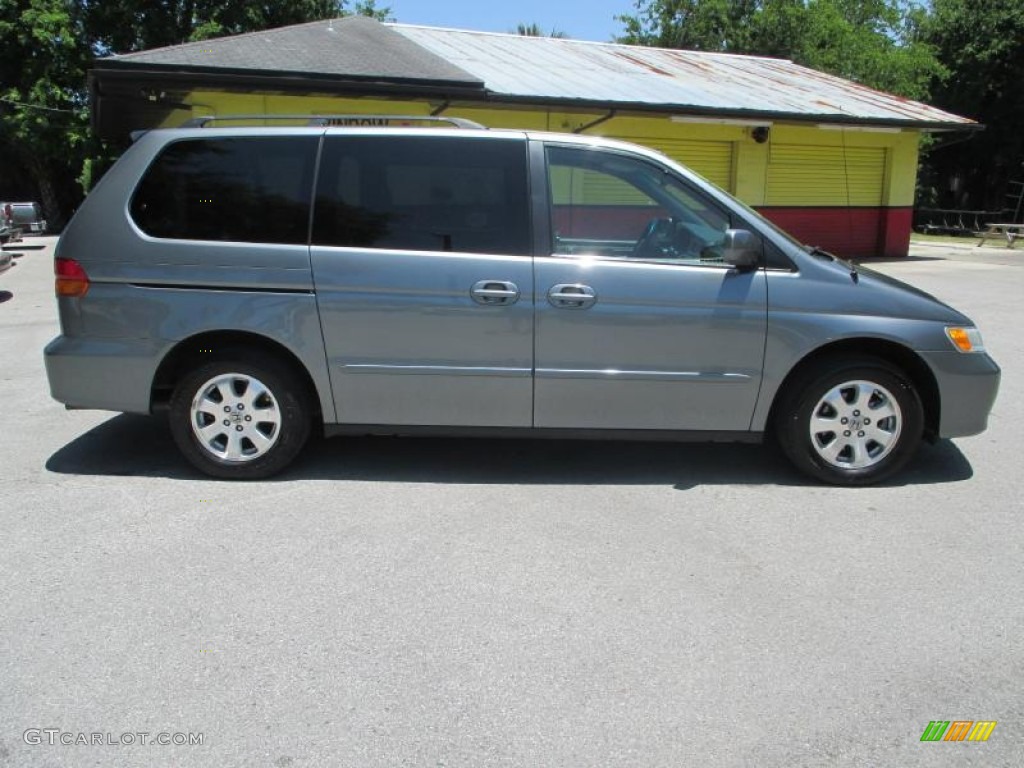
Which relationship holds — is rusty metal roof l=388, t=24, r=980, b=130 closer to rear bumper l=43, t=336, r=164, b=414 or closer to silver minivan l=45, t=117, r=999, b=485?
silver minivan l=45, t=117, r=999, b=485

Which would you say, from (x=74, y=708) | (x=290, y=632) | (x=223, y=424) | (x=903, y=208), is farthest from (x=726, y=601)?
(x=903, y=208)

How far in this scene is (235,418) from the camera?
473cm

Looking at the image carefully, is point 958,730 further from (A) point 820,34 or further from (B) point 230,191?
(A) point 820,34

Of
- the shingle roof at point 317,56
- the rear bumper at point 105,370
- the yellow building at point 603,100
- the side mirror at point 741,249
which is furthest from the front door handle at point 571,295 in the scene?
the shingle roof at point 317,56

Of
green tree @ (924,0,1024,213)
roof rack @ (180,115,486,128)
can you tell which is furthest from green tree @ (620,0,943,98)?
roof rack @ (180,115,486,128)

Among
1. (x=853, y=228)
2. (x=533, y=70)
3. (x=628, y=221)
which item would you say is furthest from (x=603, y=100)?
(x=628, y=221)

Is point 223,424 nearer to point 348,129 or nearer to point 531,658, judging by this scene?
point 348,129

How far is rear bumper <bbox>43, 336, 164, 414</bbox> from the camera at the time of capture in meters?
4.66

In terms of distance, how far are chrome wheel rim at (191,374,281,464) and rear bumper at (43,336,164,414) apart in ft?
1.04

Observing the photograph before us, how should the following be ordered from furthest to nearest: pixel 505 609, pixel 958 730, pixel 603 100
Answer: pixel 603 100 → pixel 505 609 → pixel 958 730

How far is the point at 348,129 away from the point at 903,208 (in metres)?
17.5

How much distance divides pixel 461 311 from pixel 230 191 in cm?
147

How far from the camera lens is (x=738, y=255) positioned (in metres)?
4.47

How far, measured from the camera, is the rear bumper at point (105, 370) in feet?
15.3
